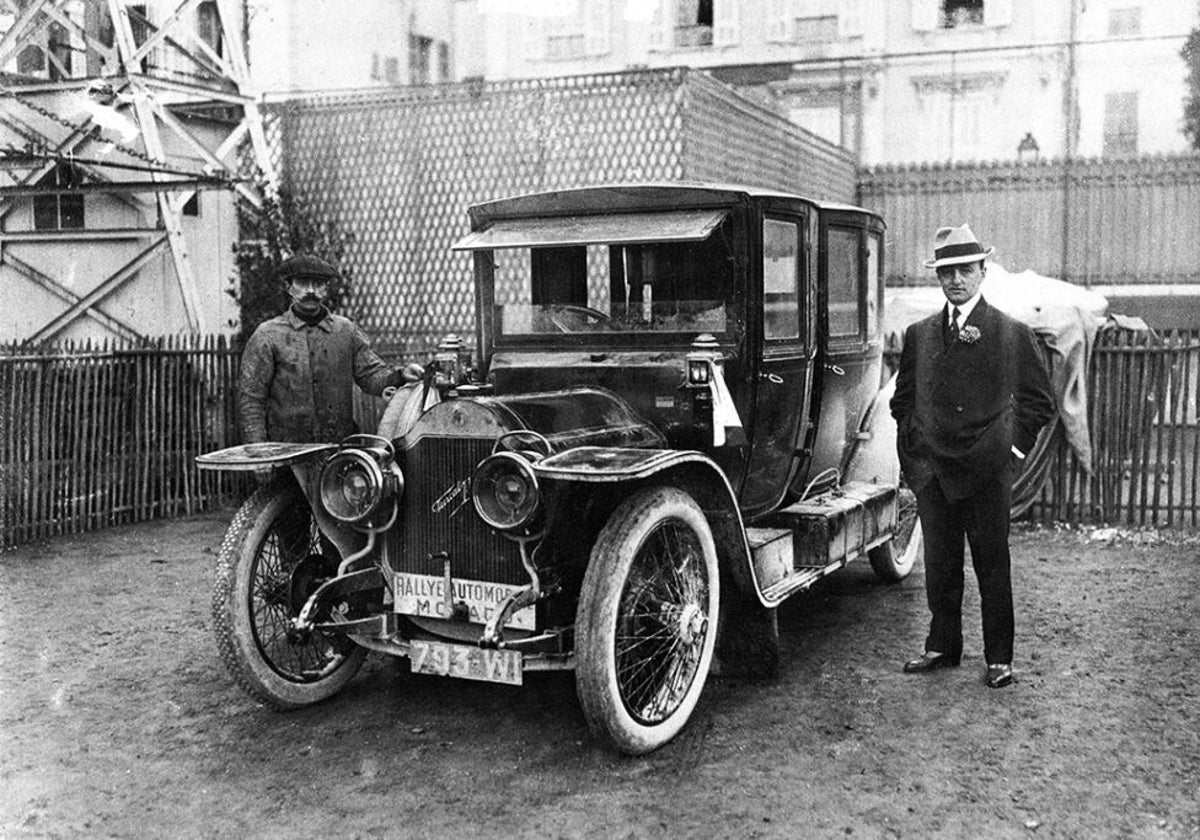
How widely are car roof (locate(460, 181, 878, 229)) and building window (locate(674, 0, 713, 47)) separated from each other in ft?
68.5

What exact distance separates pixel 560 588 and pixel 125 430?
5.66m

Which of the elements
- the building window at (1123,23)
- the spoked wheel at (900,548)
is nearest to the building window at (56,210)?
the spoked wheel at (900,548)

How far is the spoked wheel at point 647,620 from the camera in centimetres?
396

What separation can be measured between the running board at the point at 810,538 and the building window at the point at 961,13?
67.4 ft

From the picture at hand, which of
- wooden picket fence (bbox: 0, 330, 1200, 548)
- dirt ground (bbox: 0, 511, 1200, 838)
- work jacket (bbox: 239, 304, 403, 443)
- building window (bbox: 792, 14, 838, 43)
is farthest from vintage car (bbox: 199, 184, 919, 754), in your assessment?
building window (bbox: 792, 14, 838, 43)

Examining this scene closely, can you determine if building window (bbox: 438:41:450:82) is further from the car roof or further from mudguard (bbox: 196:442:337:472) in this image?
mudguard (bbox: 196:442:337:472)

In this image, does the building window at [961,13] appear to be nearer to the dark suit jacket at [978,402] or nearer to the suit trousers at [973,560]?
the dark suit jacket at [978,402]

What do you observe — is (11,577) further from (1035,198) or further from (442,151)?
(1035,198)

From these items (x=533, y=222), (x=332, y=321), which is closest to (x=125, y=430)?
(x=332, y=321)

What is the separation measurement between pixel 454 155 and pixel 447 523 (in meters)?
6.29

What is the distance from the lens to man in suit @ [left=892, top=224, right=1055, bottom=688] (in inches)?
197

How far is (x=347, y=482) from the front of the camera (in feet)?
14.6

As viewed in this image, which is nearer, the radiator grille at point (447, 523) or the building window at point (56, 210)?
the radiator grille at point (447, 523)

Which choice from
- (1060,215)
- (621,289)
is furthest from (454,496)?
(1060,215)
